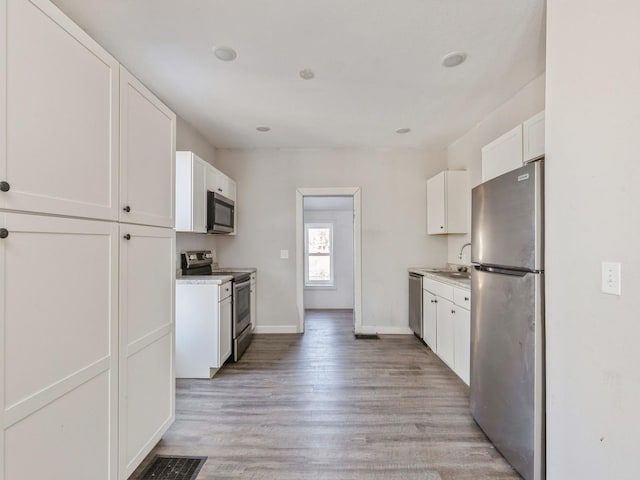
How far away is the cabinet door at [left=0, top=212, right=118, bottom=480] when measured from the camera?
91 cm

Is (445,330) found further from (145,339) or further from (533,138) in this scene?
(145,339)

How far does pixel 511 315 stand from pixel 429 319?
1891 millimetres

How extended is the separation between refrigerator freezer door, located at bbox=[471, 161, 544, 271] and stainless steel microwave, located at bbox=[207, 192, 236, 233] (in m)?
2.59

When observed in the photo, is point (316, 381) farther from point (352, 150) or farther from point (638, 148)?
point (352, 150)

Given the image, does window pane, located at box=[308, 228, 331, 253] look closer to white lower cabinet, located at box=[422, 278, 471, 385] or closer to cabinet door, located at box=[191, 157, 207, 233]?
white lower cabinet, located at box=[422, 278, 471, 385]

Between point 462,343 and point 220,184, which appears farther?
point 220,184

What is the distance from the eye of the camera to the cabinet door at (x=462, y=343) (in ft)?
8.23

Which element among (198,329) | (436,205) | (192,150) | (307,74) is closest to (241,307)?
(198,329)

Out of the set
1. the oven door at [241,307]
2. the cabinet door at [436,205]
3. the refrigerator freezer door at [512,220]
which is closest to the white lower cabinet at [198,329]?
the oven door at [241,307]

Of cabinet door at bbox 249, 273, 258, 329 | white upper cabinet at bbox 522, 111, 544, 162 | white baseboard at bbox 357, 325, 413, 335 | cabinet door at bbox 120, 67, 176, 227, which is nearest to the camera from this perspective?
cabinet door at bbox 120, 67, 176, 227

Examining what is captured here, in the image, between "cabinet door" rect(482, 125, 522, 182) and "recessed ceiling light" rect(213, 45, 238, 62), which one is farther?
"cabinet door" rect(482, 125, 522, 182)

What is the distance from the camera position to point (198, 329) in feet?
9.11

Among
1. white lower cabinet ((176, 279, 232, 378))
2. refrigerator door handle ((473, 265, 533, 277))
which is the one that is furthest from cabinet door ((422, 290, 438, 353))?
white lower cabinet ((176, 279, 232, 378))

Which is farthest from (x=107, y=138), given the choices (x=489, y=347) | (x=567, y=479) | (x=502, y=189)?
(x=567, y=479)
